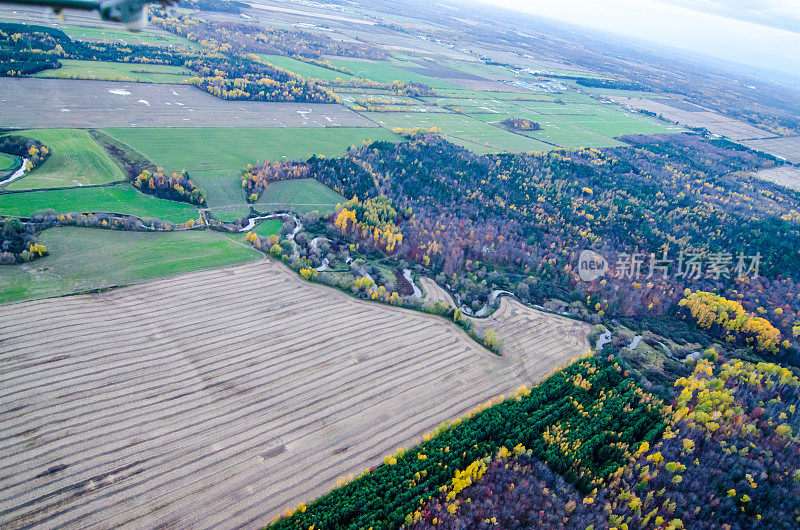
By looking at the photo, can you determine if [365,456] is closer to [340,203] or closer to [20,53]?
[340,203]

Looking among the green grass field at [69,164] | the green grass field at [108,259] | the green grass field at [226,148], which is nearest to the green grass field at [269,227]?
the green grass field at [226,148]

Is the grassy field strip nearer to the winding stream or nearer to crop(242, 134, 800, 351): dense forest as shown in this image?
crop(242, 134, 800, 351): dense forest

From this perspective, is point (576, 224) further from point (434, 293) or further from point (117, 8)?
point (117, 8)

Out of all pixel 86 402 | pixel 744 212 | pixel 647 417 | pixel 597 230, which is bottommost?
pixel 86 402

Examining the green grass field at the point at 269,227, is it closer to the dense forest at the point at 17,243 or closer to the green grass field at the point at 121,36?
the dense forest at the point at 17,243

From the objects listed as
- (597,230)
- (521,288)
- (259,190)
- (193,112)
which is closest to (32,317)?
(259,190)

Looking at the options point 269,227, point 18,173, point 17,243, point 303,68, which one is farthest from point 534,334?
point 303,68

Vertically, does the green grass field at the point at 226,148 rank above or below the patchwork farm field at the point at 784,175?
below
